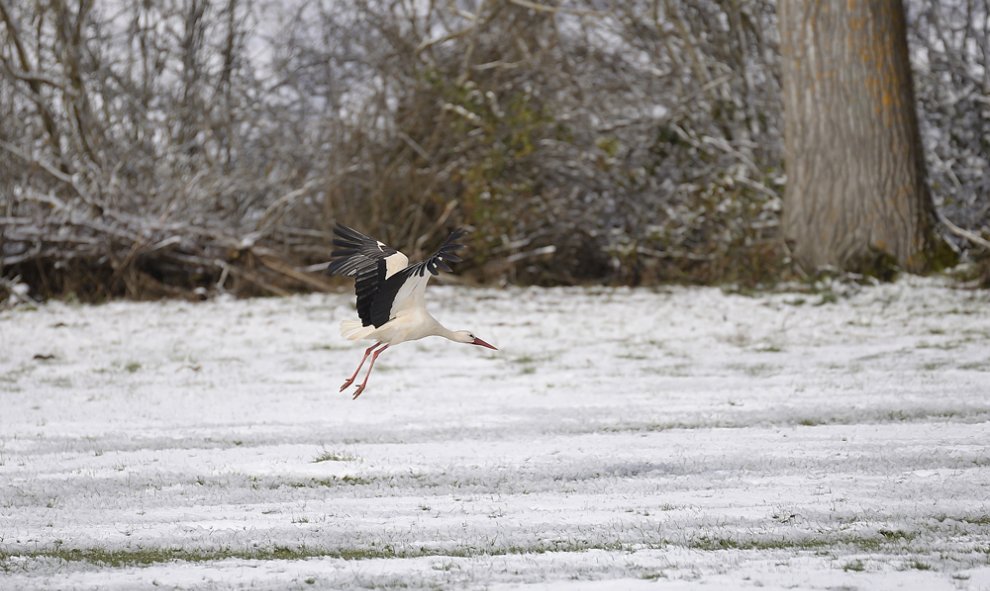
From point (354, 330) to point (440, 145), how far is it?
342 inches

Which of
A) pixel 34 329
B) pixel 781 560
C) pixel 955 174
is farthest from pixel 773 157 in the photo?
pixel 781 560

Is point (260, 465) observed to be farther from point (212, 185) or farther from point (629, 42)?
point (629, 42)

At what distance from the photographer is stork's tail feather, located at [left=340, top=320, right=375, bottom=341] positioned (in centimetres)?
477

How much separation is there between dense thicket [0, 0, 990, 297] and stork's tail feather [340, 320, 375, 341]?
6.91m

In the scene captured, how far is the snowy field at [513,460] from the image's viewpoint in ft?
9.78

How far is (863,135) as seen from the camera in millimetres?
10953

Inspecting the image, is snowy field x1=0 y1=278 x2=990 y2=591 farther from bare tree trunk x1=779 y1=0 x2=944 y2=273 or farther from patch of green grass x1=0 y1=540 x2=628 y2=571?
bare tree trunk x1=779 y1=0 x2=944 y2=273

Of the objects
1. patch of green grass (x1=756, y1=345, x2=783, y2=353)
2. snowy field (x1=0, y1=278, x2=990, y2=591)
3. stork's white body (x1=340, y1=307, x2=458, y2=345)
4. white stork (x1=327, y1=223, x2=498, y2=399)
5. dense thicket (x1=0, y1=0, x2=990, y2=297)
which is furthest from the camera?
dense thicket (x1=0, y1=0, x2=990, y2=297)

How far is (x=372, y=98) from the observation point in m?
13.6

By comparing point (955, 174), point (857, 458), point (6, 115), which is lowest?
point (857, 458)

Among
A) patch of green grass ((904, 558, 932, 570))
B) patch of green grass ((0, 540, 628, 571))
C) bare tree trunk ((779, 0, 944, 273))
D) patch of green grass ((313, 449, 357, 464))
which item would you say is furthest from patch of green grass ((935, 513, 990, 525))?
bare tree trunk ((779, 0, 944, 273))

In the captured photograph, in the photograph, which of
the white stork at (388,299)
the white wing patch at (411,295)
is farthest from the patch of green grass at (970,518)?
the white wing patch at (411,295)

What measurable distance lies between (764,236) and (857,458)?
8.60m

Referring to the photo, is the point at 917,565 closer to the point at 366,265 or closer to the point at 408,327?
the point at 408,327
